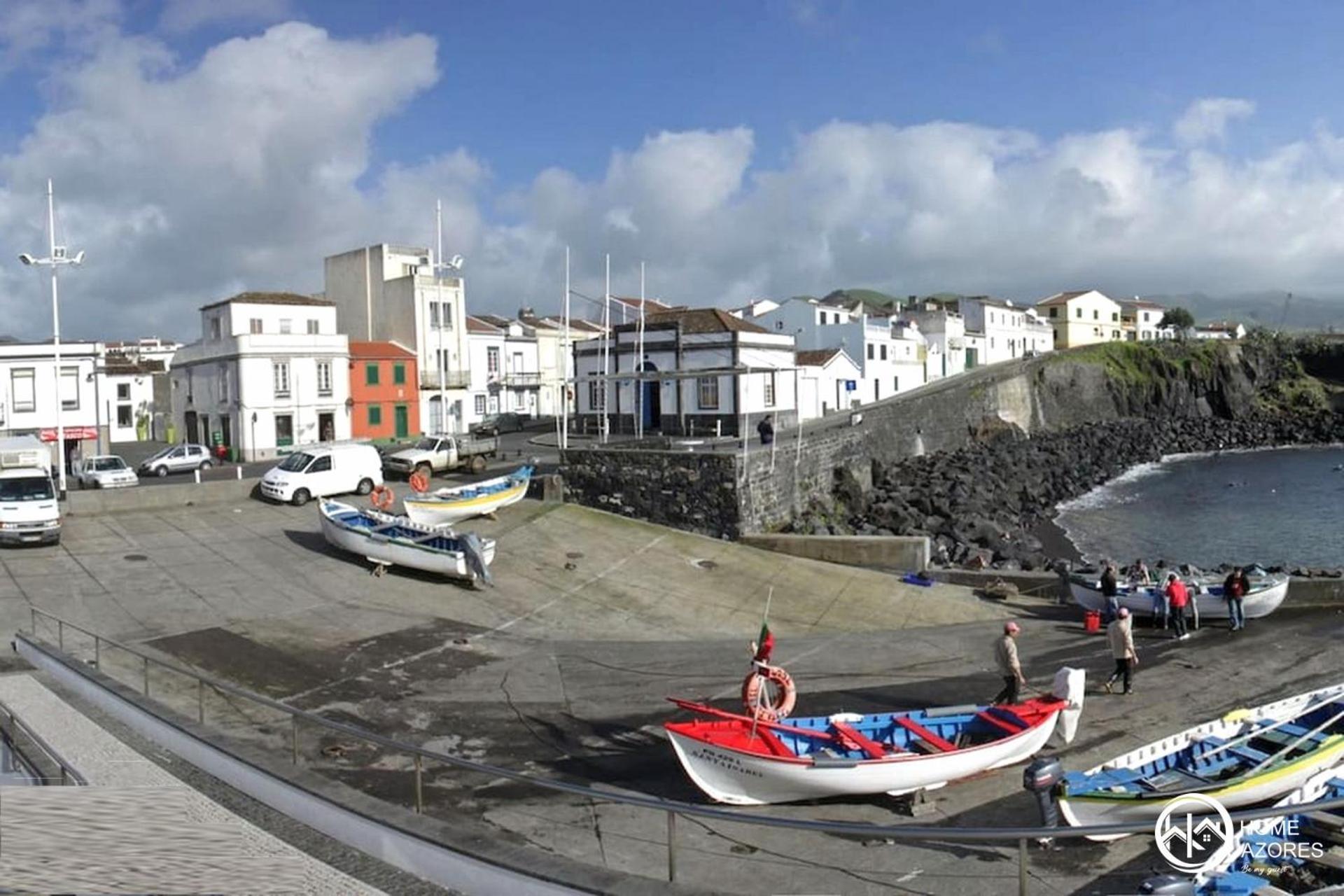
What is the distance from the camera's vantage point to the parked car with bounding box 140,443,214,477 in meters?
35.9

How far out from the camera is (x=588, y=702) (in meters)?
14.7

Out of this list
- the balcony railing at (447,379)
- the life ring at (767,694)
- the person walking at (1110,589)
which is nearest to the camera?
the life ring at (767,694)

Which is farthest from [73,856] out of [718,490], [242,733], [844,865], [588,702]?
[718,490]

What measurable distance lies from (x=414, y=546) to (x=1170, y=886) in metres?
16.6

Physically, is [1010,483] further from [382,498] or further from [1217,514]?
[382,498]

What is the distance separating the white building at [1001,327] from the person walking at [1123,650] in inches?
3150

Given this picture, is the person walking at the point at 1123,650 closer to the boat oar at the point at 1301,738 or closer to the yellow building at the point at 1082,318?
the boat oar at the point at 1301,738

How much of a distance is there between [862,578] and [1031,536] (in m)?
17.4

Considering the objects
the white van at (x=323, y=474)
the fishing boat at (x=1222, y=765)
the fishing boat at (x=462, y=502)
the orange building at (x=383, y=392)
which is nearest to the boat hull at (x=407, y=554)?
the fishing boat at (x=462, y=502)

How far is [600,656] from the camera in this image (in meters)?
17.6

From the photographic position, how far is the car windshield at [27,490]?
892 inches

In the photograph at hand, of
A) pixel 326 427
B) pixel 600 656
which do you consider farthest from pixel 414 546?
pixel 326 427

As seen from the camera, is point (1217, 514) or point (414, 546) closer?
point (414, 546)

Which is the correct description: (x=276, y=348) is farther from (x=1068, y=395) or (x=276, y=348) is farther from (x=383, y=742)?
(x=1068, y=395)
